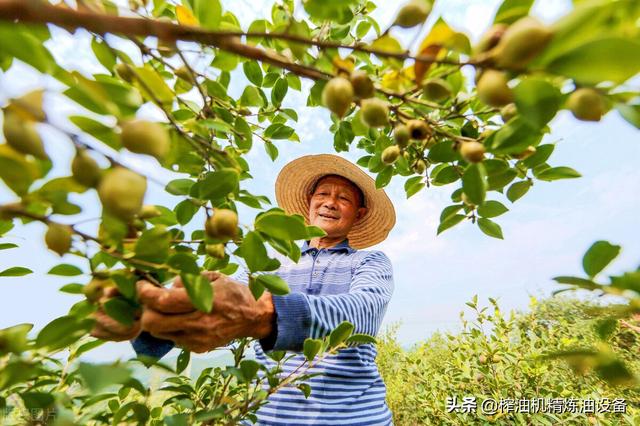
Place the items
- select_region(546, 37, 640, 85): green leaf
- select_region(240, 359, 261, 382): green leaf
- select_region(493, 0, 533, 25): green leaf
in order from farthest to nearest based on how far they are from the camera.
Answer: select_region(240, 359, 261, 382): green leaf
select_region(493, 0, 533, 25): green leaf
select_region(546, 37, 640, 85): green leaf

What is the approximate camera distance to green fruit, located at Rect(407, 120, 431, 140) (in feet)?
1.75

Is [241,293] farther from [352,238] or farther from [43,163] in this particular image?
[352,238]

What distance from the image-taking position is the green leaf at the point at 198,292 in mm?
542

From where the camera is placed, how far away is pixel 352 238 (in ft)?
8.36

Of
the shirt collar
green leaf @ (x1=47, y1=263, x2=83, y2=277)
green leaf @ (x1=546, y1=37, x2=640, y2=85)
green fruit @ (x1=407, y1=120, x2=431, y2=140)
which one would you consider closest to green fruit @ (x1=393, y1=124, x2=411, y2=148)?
green fruit @ (x1=407, y1=120, x2=431, y2=140)

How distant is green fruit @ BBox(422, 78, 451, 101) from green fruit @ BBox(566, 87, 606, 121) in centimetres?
13

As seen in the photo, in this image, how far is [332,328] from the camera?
0.86 metres

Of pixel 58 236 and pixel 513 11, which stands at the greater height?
pixel 513 11

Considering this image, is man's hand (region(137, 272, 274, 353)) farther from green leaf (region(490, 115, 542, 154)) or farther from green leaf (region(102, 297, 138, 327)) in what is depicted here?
green leaf (region(490, 115, 542, 154))

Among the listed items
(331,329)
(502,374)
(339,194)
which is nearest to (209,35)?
(331,329)

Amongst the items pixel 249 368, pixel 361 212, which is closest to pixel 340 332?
pixel 249 368

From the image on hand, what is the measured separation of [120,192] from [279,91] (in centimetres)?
80

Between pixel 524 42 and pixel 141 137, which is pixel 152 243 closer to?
pixel 141 137

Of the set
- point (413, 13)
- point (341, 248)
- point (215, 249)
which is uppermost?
point (341, 248)
